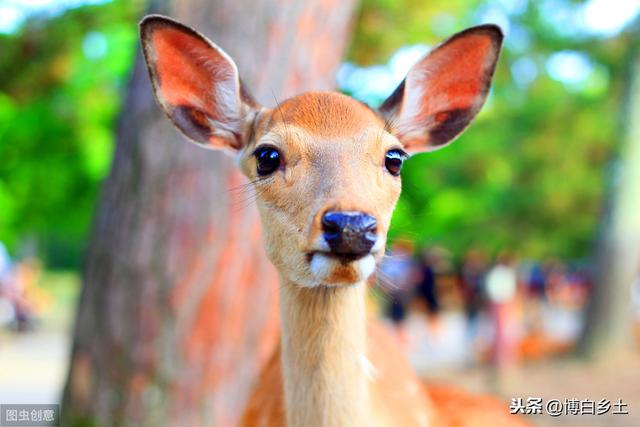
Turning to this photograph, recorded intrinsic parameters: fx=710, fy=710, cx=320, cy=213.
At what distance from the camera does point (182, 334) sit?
4.02m

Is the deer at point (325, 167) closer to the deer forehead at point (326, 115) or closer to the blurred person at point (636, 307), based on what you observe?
the deer forehead at point (326, 115)

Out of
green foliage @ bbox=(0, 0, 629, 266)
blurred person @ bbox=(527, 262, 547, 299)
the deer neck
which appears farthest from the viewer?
blurred person @ bbox=(527, 262, 547, 299)

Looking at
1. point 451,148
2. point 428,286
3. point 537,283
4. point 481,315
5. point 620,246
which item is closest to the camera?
point 620,246

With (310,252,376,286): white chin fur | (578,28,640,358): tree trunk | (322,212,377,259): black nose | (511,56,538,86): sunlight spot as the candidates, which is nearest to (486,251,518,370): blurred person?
(578,28,640,358): tree trunk

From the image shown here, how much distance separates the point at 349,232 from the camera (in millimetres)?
1963

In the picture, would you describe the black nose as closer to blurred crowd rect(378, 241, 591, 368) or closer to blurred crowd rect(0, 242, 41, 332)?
blurred crowd rect(378, 241, 591, 368)

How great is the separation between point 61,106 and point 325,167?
35.0 ft

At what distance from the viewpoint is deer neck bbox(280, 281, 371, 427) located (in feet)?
7.68

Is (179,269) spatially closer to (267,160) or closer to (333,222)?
(267,160)

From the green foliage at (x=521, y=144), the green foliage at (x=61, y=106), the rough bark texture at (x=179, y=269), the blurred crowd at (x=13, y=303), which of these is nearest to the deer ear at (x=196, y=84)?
the green foliage at (x=521, y=144)

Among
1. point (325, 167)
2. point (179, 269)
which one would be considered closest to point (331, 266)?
point (325, 167)

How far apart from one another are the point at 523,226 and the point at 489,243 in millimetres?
1522

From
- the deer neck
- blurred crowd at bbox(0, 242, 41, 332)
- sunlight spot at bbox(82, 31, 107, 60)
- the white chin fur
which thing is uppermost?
sunlight spot at bbox(82, 31, 107, 60)

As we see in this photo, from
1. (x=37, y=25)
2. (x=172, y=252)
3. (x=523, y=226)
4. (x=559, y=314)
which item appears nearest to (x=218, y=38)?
(x=172, y=252)
